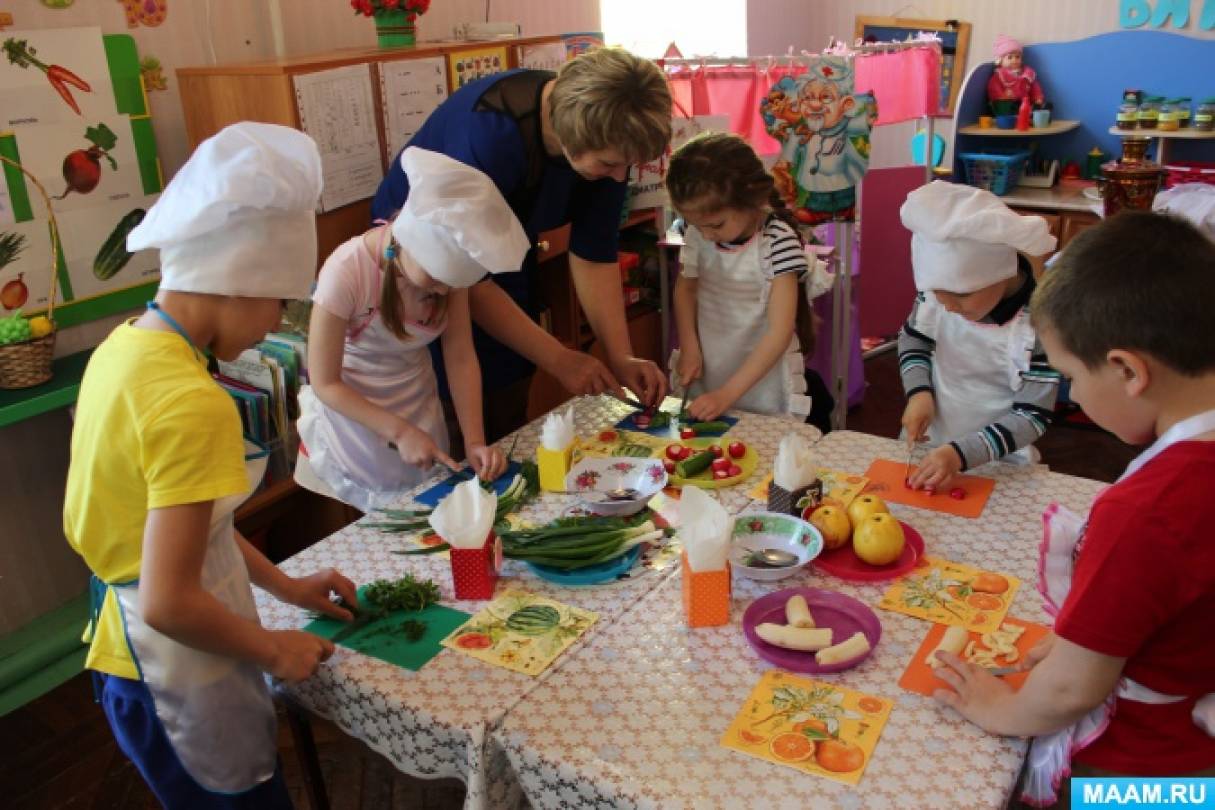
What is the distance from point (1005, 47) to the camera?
4.98 m

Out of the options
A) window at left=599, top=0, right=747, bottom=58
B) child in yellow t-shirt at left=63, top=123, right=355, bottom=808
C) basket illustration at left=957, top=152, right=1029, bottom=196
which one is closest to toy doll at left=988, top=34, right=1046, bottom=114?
basket illustration at left=957, top=152, right=1029, bottom=196

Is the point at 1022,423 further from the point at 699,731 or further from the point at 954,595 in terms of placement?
the point at 699,731

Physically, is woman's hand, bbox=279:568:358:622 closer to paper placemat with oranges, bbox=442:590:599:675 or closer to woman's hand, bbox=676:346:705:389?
paper placemat with oranges, bbox=442:590:599:675

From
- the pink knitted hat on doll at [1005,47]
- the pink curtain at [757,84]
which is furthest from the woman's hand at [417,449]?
the pink knitted hat on doll at [1005,47]

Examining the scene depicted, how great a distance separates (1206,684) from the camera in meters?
1.20

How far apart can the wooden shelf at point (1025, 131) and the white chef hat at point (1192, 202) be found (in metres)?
1.15

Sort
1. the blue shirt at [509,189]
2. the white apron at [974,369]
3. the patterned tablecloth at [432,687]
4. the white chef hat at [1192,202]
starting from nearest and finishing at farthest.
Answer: the patterned tablecloth at [432,687] → the white apron at [974,369] → the blue shirt at [509,189] → the white chef hat at [1192,202]

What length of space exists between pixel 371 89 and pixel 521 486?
1.57 m

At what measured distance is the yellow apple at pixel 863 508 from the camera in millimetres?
1665

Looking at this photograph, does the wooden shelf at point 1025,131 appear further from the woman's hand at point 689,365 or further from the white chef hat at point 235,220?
the white chef hat at point 235,220

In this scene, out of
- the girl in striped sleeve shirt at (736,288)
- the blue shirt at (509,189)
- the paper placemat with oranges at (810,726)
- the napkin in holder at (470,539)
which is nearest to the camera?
the paper placemat with oranges at (810,726)

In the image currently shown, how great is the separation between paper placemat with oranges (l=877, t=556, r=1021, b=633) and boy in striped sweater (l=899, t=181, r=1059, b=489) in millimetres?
293

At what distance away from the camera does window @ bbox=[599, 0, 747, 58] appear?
→ 190 inches

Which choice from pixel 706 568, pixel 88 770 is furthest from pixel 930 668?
pixel 88 770
